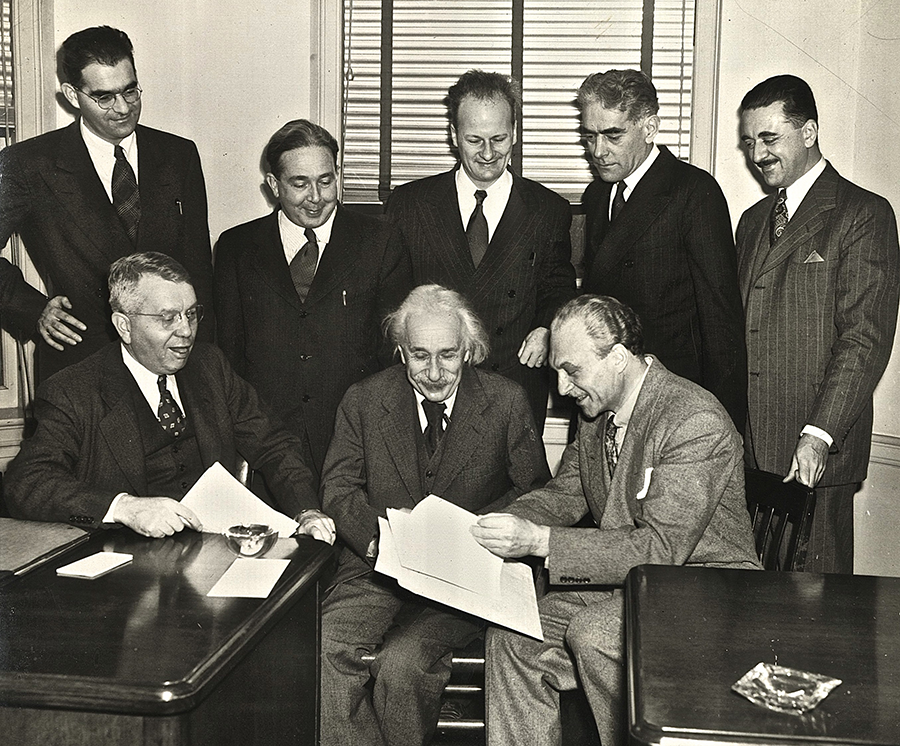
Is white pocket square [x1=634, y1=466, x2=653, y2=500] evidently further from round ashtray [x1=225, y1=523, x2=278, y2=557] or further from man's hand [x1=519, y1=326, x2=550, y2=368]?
round ashtray [x1=225, y1=523, x2=278, y2=557]

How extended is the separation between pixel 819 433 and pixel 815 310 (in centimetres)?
45

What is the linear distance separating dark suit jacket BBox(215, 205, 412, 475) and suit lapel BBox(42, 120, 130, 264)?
0.41m

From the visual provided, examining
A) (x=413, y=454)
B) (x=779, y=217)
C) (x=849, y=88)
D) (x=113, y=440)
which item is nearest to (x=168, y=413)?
(x=113, y=440)

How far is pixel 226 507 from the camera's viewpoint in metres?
2.77

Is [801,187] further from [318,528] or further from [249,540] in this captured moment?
[249,540]

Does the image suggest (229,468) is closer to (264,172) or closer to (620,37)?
(264,172)

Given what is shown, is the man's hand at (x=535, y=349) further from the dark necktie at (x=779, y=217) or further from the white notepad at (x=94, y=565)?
the white notepad at (x=94, y=565)

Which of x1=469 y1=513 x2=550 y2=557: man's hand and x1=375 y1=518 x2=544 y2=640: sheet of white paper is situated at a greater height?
x1=469 y1=513 x2=550 y2=557: man's hand

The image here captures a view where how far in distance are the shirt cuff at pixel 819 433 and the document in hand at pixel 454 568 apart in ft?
3.74

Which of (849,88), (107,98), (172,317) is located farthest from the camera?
(849,88)

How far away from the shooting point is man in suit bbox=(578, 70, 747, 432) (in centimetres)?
351

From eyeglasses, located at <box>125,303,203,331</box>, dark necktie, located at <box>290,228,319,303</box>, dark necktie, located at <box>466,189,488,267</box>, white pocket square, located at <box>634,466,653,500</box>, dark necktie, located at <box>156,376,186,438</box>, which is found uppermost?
dark necktie, located at <box>466,189,488,267</box>

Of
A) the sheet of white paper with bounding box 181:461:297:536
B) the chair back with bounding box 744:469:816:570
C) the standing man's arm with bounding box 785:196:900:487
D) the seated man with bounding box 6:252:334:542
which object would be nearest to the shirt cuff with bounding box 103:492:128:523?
the seated man with bounding box 6:252:334:542

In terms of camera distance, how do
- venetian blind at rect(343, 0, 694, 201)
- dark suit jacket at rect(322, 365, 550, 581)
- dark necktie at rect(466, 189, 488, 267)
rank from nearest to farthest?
dark suit jacket at rect(322, 365, 550, 581) → dark necktie at rect(466, 189, 488, 267) → venetian blind at rect(343, 0, 694, 201)
